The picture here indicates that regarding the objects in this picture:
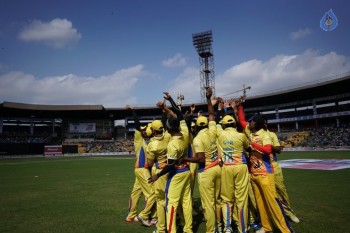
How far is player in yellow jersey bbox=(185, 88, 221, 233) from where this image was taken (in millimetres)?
5387

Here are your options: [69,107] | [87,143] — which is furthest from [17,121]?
[87,143]

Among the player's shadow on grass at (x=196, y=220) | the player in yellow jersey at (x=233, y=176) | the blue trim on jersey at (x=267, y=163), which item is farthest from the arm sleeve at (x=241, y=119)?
the player's shadow on grass at (x=196, y=220)

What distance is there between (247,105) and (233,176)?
6351cm

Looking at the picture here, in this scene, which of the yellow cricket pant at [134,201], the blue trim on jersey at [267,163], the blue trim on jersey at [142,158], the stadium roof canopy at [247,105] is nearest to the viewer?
the blue trim on jersey at [267,163]

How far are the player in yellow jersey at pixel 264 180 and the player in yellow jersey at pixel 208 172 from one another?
86cm

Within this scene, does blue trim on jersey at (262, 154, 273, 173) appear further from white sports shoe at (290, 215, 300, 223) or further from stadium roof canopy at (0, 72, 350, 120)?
stadium roof canopy at (0, 72, 350, 120)

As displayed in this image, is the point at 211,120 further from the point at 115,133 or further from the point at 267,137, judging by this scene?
the point at 115,133

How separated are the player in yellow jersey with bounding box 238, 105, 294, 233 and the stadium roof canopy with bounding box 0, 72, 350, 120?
157 feet

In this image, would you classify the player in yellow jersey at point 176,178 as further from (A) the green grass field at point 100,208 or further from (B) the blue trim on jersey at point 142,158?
(B) the blue trim on jersey at point 142,158

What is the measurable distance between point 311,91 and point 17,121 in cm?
7115

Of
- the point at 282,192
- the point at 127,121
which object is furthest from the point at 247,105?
the point at 282,192

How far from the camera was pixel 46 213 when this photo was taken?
7.92m

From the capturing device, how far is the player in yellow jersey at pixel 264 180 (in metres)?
5.33

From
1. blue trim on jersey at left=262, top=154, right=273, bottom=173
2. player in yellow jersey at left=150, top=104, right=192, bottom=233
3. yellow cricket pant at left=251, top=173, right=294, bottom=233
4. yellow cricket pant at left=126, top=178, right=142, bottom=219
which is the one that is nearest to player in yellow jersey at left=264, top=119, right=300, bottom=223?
blue trim on jersey at left=262, top=154, right=273, bottom=173
